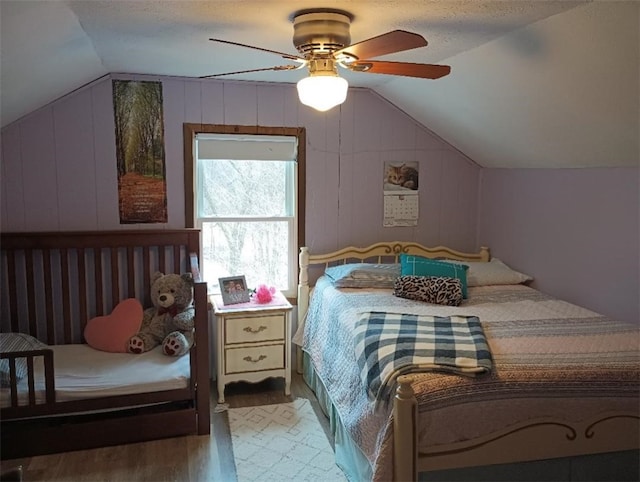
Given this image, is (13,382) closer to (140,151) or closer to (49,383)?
(49,383)

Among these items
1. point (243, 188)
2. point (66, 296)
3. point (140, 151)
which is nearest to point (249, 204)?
point (243, 188)

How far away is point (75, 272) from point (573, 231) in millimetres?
3145

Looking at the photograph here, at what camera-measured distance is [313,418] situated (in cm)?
324

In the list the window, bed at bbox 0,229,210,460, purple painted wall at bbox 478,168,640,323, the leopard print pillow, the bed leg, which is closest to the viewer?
the bed leg

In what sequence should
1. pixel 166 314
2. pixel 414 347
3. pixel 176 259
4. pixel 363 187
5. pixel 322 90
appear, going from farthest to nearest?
pixel 363 187 → pixel 176 259 → pixel 166 314 → pixel 414 347 → pixel 322 90

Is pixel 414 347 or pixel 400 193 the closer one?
pixel 414 347

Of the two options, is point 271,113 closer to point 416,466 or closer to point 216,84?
point 216,84

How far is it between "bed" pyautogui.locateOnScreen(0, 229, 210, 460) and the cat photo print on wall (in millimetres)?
1462

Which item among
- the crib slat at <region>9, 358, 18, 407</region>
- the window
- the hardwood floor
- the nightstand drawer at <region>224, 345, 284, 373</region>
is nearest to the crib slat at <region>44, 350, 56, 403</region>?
the crib slat at <region>9, 358, 18, 407</region>

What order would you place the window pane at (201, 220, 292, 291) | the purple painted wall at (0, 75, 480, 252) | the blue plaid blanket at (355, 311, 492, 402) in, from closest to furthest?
1. the blue plaid blanket at (355, 311, 492, 402)
2. the purple painted wall at (0, 75, 480, 252)
3. the window pane at (201, 220, 292, 291)

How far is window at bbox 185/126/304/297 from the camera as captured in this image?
12.1ft

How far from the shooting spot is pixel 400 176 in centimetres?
404

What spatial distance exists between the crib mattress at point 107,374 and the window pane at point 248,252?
2.59 ft

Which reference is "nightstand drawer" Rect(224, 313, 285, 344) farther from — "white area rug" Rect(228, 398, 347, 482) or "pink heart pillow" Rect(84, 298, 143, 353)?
"pink heart pillow" Rect(84, 298, 143, 353)
